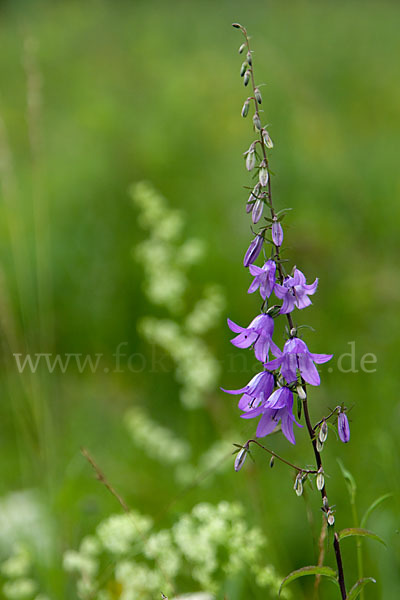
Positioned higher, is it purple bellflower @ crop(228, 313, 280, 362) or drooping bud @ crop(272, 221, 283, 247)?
drooping bud @ crop(272, 221, 283, 247)

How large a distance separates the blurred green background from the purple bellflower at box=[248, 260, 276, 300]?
0.37 metres

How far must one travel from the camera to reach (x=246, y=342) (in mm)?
1757

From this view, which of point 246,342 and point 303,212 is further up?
point 303,212

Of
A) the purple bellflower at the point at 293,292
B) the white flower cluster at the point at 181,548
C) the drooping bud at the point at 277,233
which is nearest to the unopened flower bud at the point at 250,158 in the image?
the drooping bud at the point at 277,233

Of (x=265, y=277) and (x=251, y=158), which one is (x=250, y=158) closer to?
(x=251, y=158)

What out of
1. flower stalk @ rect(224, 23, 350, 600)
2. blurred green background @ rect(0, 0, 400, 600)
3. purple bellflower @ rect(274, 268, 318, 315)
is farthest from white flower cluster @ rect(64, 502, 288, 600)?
purple bellflower @ rect(274, 268, 318, 315)

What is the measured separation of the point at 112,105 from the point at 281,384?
291 inches

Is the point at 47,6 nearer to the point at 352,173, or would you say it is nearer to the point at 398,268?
the point at 352,173

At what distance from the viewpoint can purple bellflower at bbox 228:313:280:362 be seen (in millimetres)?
1713

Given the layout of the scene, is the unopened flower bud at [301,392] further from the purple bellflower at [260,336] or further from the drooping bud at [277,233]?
the drooping bud at [277,233]

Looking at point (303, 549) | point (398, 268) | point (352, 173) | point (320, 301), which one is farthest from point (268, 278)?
point (352, 173)

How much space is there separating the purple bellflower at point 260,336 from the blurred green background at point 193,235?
41 cm

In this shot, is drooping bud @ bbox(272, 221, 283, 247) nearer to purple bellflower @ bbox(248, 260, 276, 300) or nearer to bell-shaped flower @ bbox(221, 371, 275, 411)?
purple bellflower @ bbox(248, 260, 276, 300)

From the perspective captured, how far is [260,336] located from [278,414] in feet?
0.66
